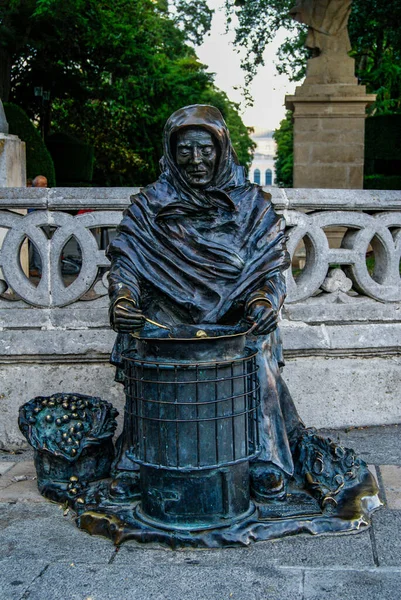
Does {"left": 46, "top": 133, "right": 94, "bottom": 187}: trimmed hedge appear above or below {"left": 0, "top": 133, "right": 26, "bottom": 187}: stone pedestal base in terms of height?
above

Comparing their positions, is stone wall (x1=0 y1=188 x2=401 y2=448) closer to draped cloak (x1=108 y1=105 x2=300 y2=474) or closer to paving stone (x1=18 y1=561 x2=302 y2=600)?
draped cloak (x1=108 y1=105 x2=300 y2=474)

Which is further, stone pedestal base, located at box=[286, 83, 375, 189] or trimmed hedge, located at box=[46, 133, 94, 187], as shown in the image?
trimmed hedge, located at box=[46, 133, 94, 187]

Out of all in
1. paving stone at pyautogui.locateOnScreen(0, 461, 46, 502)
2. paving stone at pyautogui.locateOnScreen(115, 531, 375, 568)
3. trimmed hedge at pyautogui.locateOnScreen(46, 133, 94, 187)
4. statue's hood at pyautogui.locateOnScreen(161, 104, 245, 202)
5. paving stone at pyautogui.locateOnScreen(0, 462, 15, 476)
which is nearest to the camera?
paving stone at pyautogui.locateOnScreen(115, 531, 375, 568)

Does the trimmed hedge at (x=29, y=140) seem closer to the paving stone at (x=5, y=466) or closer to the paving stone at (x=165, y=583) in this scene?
the paving stone at (x=5, y=466)

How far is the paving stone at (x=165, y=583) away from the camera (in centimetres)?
357

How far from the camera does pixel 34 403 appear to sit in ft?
16.0

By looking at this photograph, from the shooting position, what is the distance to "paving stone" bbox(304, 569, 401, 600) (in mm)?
3541

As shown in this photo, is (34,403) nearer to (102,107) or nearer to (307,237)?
(307,237)

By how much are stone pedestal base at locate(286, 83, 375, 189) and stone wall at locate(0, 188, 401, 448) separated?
31.5ft

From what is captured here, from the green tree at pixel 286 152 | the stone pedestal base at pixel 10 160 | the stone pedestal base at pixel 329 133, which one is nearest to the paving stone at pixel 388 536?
the stone pedestal base at pixel 10 160

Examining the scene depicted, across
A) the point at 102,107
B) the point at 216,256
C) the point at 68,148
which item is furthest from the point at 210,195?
the point at 102,107

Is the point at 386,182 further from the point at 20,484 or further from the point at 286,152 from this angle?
the point at 286,152

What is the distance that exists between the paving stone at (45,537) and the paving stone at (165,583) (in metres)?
0.15

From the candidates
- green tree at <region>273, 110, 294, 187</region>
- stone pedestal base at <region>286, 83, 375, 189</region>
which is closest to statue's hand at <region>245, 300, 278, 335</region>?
stone pedestal base at <region>286, 83, 375, 189</region>
